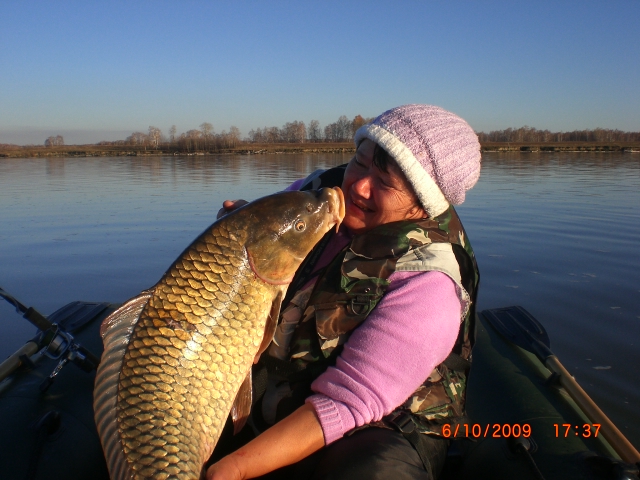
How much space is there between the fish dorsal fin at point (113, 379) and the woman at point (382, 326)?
1.17ft

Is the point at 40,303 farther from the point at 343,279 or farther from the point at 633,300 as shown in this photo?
the point at 633,300

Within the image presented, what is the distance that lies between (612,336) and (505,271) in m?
2.44

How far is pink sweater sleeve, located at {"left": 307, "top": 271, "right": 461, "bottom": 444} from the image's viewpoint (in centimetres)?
206

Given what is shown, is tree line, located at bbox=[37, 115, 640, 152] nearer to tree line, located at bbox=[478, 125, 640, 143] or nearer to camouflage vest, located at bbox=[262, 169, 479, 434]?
tree line, located at bbox=[478, 125, 640, 143]

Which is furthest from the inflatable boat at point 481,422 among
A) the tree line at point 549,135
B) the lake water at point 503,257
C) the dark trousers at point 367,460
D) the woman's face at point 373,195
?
the tree line at point 549,135

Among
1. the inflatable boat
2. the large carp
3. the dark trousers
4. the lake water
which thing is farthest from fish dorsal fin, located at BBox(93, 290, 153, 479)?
the lake water

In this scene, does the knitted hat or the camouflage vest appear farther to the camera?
the knitted hat

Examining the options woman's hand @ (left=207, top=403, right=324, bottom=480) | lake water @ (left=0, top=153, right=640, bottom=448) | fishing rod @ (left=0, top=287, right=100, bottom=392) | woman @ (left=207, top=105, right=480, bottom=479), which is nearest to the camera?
woman's hand @ (left=207, top=403, right=324, bottom=480)

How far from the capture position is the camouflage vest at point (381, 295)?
→ 226 centimetres

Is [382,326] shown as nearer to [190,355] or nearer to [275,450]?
[275,450]

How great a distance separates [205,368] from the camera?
2.02 m

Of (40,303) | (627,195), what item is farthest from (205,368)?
(627,195)
